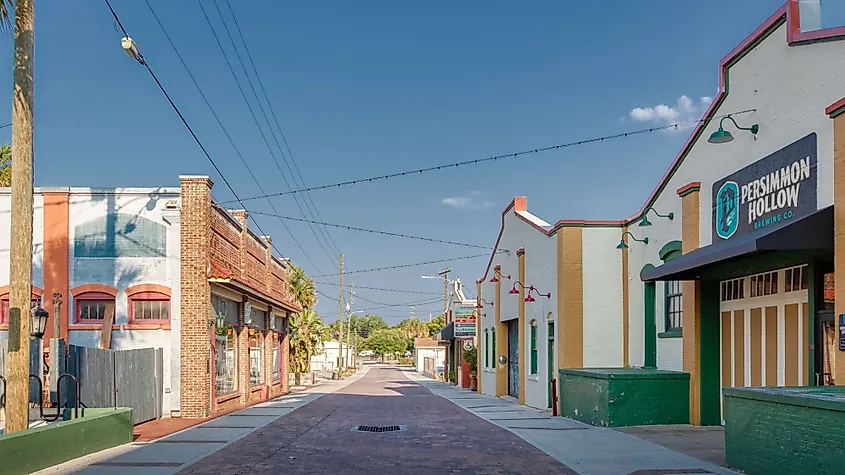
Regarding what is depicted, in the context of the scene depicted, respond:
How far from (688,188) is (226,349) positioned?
14726 millimetres

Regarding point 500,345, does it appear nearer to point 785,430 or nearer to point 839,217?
point 839,217

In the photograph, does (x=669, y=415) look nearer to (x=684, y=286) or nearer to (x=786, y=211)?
(x=684, y=286)

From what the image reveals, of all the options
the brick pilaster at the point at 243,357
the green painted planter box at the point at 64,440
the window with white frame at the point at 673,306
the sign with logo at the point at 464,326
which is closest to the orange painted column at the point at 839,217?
the window with white frame at the point at 673,306

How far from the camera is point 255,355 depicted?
1244 inches

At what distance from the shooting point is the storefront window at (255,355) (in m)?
30.4

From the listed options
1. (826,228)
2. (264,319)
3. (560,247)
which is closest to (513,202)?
(560,247)

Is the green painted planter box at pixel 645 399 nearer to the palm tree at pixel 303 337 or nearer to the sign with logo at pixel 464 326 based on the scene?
the sign with logo at pixel 464 326

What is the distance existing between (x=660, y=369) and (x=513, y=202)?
39.0 feet

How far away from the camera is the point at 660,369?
20.0 metres

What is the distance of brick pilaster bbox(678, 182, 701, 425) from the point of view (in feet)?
57.6

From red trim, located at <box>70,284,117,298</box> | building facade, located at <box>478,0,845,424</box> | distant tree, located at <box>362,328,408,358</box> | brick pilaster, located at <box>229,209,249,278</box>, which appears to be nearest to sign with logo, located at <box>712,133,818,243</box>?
building facade, located at <box>478,0,845,424</box>

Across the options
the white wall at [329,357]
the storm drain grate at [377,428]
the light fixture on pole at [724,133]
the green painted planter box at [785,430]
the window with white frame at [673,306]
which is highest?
the light fixture on pole at [724,133]

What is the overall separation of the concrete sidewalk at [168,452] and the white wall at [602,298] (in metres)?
8.55

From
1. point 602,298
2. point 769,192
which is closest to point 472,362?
point 602,298
